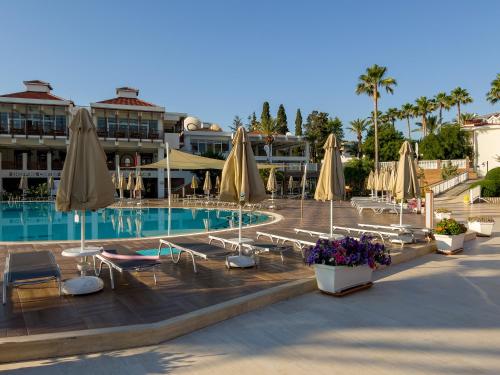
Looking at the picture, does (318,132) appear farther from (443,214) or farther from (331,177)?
(331,177)

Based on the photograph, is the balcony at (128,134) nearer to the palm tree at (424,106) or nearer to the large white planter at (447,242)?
the large white planter at (447,242)

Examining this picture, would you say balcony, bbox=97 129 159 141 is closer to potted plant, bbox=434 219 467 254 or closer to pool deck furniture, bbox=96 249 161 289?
pool deck furniture, bbox=96 249 161 289

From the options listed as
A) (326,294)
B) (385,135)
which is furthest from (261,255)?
(385,135)

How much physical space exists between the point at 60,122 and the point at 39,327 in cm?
3379

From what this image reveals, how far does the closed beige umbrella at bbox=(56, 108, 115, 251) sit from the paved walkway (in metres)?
2.26

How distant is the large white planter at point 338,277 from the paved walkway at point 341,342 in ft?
0.58

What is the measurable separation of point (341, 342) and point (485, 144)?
41.8 meters

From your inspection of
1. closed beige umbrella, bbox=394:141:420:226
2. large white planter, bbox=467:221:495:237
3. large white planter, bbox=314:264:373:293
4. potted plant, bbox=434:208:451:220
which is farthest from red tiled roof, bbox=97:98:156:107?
large white planter, bbox=314:264:373:293

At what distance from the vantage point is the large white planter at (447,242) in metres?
8.61

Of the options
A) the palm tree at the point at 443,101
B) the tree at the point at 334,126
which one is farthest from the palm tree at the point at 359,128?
the palm tree at the point at 443,101

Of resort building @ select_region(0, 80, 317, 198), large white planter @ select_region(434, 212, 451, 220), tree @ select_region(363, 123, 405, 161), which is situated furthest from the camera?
tree @ select_region(363, 123, 405, 161)

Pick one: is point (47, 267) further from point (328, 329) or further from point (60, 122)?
point (60, 122)

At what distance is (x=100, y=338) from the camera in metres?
3.77

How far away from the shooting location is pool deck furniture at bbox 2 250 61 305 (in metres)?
4.54
